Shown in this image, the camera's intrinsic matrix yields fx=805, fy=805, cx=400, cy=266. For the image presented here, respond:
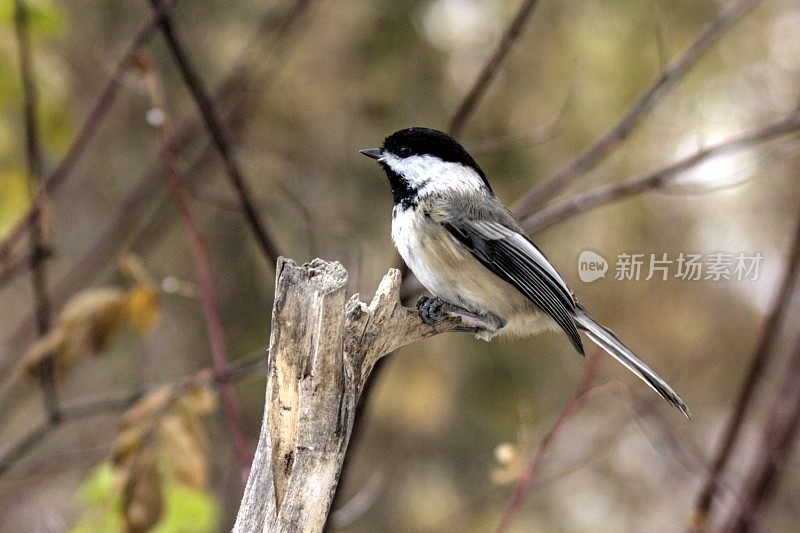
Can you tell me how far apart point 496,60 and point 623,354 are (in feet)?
1.87

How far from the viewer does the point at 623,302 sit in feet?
5.61

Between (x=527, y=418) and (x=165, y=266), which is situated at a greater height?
(x=165, y=266)

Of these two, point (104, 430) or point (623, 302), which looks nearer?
point (623, 302)

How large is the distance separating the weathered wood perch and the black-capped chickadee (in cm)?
33

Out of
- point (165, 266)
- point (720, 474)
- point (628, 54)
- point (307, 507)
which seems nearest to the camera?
point (307, 507)

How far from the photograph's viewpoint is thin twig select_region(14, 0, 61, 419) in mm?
1448

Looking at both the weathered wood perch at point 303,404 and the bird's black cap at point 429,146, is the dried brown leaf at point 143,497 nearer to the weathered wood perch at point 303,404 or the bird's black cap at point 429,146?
the weathered wood perch at point 303,404

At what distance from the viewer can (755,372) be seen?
5.31 ft

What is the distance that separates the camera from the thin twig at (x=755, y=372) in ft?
5.10

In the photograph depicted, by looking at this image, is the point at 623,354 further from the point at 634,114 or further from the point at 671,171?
the point at 634,114

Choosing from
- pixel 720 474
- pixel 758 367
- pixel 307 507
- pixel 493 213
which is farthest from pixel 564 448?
pixel 307 507

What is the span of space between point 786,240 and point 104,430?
1.79 m

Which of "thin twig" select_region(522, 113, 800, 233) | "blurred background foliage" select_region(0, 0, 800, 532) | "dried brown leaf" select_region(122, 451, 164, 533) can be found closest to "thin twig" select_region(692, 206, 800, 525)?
"blurred background foliage" select_region(0, 0, 800, 532)

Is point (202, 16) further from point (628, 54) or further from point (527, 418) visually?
point (527, 418)
